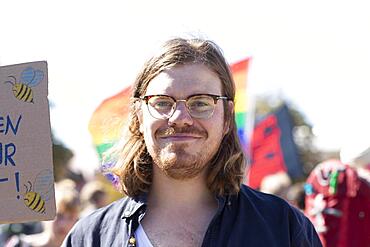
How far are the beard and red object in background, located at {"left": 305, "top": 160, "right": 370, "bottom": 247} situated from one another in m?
2.39

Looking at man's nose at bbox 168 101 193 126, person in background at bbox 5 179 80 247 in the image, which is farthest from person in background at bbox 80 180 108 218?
man's nose at bbox 168 101 193 126

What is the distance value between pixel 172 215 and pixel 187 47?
0.61m

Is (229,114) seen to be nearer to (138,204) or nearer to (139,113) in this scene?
(139,113)

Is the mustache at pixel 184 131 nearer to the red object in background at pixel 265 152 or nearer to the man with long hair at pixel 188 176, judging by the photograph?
the man with long hair at pixel 188 176

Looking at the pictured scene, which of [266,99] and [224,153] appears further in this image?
[266,99]

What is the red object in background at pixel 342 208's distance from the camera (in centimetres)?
546

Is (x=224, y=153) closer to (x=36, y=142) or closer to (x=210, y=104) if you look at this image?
(x=210, y=104)

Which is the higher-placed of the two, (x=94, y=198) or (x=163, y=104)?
(x=163, y=104)

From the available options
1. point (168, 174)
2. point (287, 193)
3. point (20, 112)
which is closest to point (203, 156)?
point (168, 174)

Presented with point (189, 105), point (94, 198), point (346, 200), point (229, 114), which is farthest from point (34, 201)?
point (94, 198)

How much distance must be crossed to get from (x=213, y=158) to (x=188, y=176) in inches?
5.7

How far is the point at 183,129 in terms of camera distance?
10.4 ft

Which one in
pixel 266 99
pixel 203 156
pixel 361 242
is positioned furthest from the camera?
pixel 266 99

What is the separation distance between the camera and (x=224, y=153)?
340 cm
